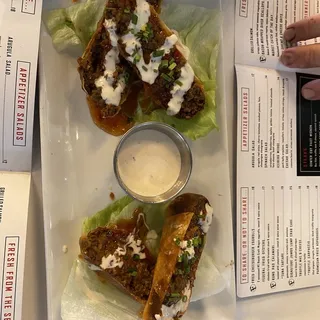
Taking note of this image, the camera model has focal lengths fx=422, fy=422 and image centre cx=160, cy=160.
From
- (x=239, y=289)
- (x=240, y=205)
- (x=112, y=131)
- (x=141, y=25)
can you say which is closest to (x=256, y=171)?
(x=240, y=205)

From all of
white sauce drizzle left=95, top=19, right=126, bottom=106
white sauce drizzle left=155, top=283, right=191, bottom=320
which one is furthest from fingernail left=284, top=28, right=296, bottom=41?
white sauce drizzle left=155, top=283, right=191, bottom=320

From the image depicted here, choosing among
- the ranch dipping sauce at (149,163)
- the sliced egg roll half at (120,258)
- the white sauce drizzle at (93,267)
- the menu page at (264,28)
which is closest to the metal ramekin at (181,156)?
the ranch dipping sauce at (149,163)

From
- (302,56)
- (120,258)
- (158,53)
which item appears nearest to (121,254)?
(120,258)

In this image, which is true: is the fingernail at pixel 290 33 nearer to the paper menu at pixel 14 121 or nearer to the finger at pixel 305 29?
the finger at pixel 305 29

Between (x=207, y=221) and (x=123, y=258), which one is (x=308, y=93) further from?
(x=123, y=258)

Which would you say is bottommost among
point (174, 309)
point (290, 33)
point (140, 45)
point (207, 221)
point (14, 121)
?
point (174, 309)

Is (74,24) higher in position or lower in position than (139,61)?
higher

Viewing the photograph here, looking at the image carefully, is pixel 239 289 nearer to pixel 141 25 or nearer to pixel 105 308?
pixel 105 308

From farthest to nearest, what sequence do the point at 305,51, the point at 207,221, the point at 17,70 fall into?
the point at 305,51 → the point at 207,221 → the point at 17,70
